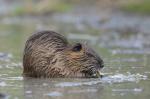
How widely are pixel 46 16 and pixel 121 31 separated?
40.8 ft

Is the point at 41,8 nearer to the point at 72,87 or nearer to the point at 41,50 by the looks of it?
the point at 41,50

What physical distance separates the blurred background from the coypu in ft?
1.09

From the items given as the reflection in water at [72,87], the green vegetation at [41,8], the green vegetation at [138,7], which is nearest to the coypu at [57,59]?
the reflection in water at [72,87]

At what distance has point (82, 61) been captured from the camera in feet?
39.2

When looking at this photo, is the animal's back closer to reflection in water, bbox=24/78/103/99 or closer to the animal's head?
the animal's head

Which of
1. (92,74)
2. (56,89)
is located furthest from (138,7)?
(56,89)

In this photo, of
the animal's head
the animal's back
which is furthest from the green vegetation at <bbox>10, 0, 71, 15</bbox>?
the animal's head

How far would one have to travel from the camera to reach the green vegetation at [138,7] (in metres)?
25.6

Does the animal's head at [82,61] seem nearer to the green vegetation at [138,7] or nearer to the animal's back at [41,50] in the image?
the animal's back at [41,50]

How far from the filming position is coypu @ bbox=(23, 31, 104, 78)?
39.0 ft

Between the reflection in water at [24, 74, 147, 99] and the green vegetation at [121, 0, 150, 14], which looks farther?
the green vegetation at [121, 0, 150, 14]

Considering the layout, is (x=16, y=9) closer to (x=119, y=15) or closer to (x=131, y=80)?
(x=119, y=15)

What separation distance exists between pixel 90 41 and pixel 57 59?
28.9 ft

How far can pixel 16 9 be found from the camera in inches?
1469
